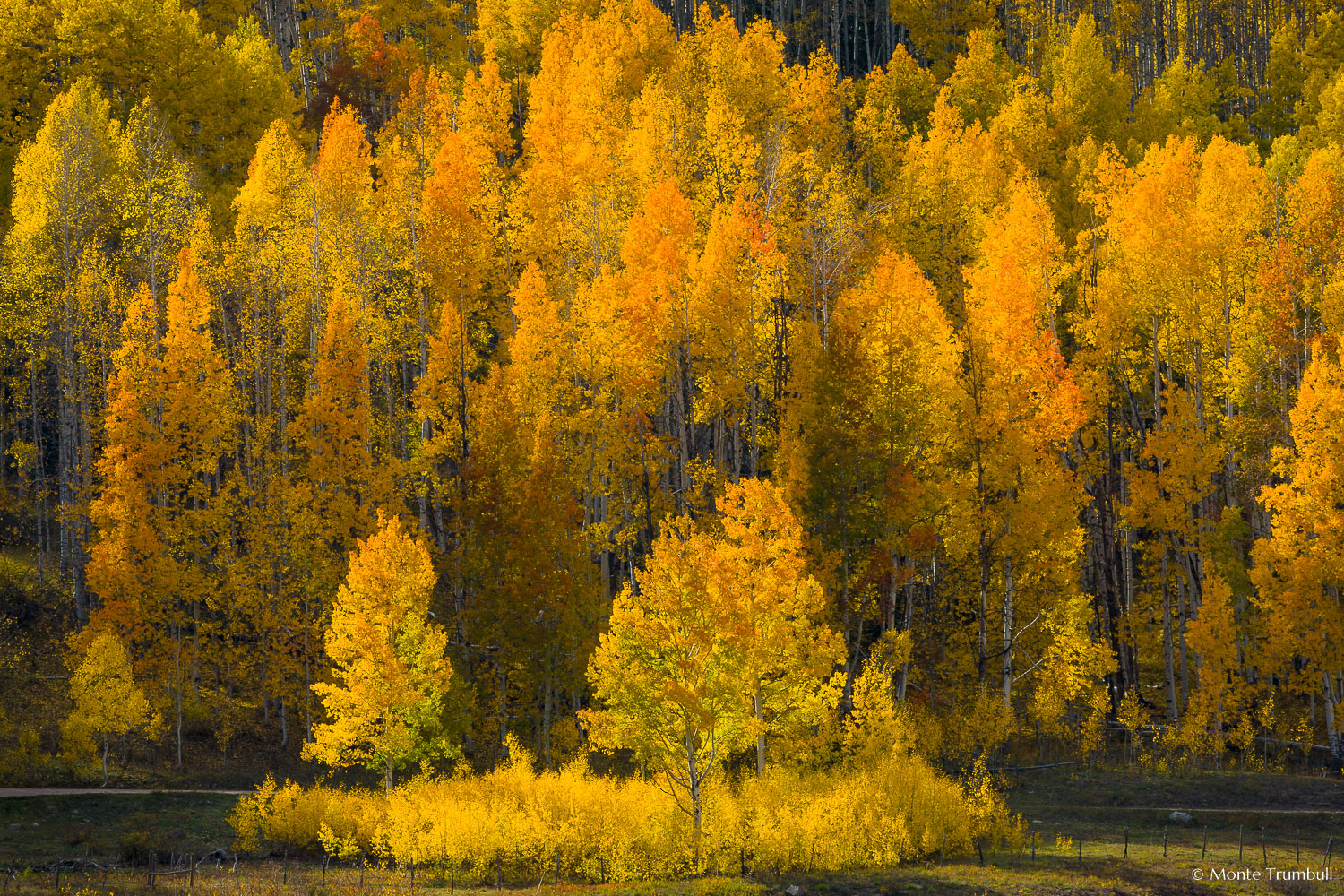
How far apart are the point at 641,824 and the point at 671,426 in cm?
1654

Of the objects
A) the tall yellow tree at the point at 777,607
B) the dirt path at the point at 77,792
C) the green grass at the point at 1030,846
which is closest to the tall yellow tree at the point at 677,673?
the tall yellow tree at the point at 777,607

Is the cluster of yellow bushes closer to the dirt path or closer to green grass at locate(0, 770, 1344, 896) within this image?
green grass at locate(0, 770, 1344, 896)

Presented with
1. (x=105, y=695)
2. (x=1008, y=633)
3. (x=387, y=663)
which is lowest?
(x=105, y=695)

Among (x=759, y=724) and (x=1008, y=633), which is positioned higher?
(x=1008, y=633)

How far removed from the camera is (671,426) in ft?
127

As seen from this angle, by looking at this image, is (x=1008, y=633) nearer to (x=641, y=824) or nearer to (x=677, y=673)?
(x=677, y=673)

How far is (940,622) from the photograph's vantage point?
35281 mm

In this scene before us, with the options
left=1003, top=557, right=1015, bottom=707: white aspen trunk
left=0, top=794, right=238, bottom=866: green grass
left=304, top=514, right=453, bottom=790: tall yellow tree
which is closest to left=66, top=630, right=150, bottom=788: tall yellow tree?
left=0, top=794, right=238, bottom=866: green grass

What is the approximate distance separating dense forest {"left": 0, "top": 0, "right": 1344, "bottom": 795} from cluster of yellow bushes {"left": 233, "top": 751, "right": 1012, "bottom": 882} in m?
1.41

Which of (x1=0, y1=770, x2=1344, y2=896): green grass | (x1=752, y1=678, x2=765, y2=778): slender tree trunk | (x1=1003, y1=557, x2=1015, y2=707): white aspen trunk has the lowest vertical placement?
(x1=0, y1=770, x2=1344, y2=896): green grass

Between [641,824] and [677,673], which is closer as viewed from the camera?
[641,824]

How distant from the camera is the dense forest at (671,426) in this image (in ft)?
98.5

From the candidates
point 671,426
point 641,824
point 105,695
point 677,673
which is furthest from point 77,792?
point 671,426

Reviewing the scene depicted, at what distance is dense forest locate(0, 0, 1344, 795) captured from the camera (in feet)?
98.5
